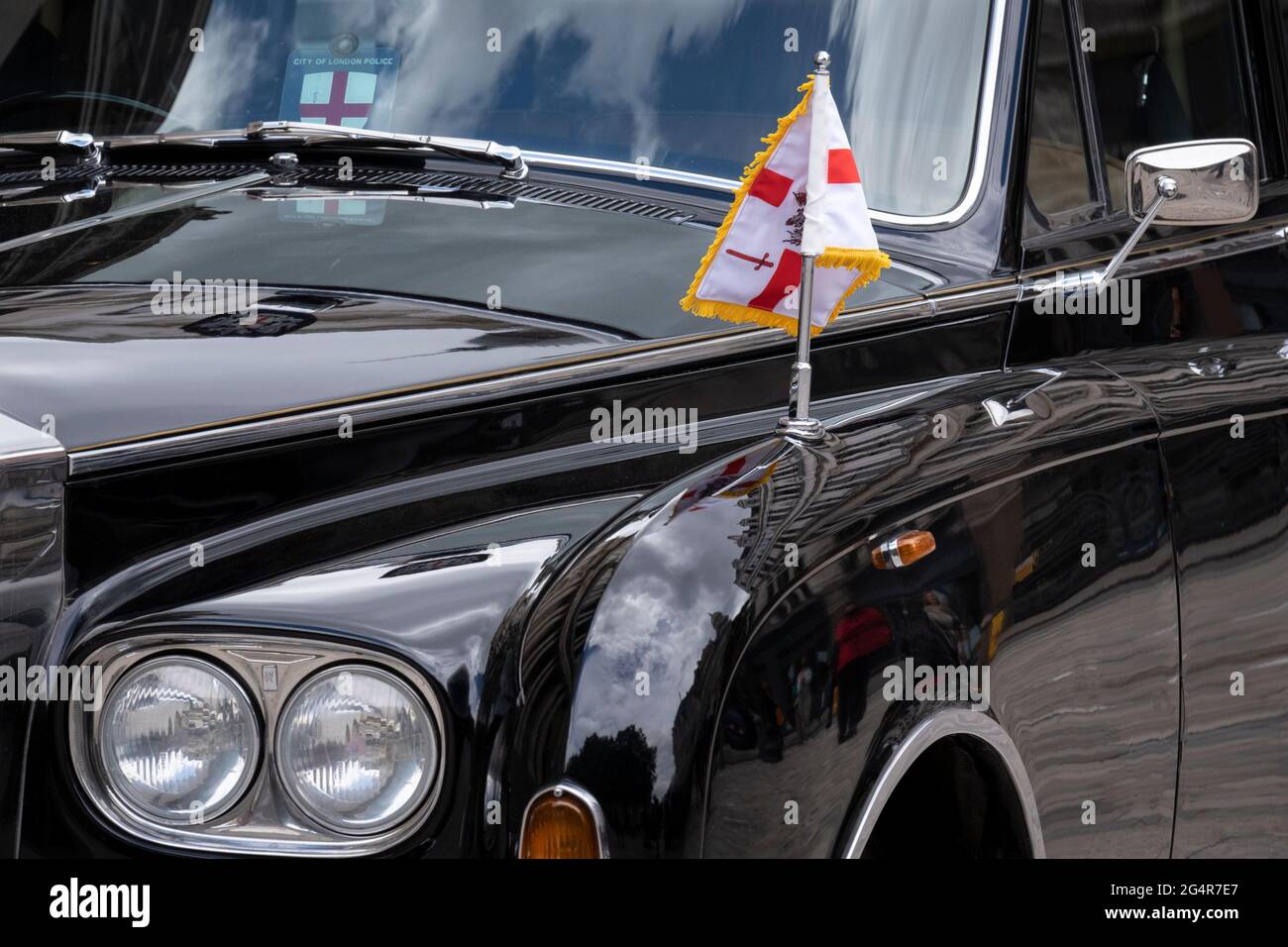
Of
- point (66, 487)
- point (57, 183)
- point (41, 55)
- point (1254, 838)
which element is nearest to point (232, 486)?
point (66, 487)

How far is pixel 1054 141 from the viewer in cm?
273

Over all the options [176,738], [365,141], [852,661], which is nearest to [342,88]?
[365,141]

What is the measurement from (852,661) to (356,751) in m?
0.56

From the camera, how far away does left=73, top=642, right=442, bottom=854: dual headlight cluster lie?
1.70m

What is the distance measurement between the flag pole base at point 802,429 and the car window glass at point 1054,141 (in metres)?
0.83

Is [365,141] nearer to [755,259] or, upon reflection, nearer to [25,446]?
[755,259]

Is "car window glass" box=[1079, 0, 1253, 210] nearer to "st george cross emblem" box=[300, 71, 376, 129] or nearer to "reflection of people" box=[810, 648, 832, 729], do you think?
"st george cross emblem" box=[300, 71, 376, 129]

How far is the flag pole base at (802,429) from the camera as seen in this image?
79.0 inches

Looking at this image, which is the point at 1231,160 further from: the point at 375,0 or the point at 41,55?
the point at 41,55

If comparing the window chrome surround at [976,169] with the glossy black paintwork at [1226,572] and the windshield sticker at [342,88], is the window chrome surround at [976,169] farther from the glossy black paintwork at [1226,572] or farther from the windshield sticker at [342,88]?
the windshield sticker at [342,88]
